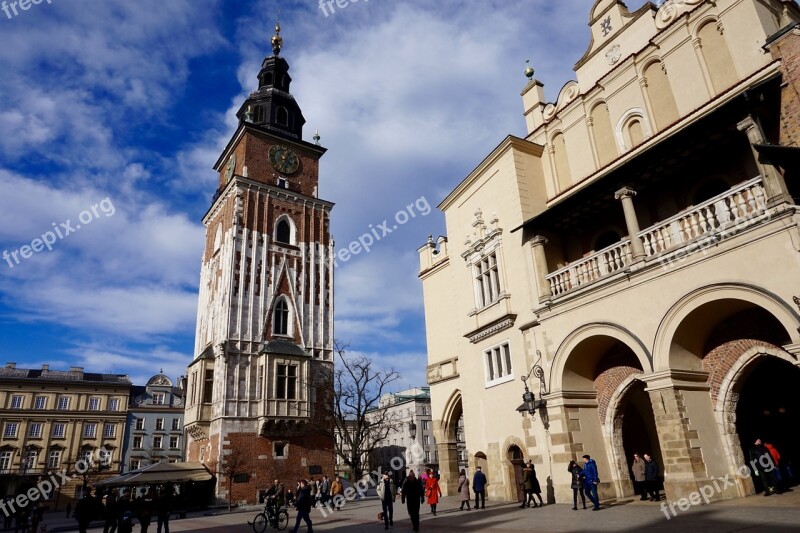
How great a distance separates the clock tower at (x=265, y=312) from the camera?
3347 centimetres

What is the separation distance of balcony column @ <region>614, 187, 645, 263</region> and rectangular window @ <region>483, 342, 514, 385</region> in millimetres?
6628

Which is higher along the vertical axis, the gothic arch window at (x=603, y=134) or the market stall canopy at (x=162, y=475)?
the gothic arch window at (x=603, y=134)

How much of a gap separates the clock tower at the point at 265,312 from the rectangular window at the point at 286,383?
0.07 meters

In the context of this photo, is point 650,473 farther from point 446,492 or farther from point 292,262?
point 292,262

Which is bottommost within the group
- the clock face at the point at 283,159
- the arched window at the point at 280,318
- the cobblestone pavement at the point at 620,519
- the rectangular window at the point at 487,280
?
the cobblestone pavement at the point at 620,519

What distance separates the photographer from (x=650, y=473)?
14.7 meters

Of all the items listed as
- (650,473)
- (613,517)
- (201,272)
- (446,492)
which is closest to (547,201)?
(650,473)

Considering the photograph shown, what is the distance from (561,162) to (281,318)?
2422 centimetres

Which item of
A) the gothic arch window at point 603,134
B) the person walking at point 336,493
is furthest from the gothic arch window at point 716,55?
the person walking at point 336,493

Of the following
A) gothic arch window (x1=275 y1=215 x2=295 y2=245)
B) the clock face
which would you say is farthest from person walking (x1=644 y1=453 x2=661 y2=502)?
the clock face

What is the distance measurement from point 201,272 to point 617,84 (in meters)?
35.5

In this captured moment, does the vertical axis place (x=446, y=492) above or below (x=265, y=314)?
below

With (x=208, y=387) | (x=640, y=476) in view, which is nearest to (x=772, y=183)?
(x=640, y=476)

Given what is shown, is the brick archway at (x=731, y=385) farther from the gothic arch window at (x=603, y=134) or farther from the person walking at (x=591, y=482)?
the gothic arch window at (x=603, y=134)
